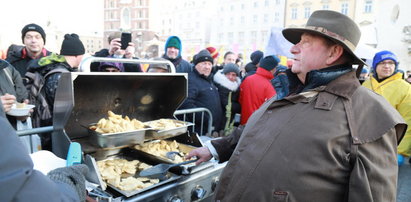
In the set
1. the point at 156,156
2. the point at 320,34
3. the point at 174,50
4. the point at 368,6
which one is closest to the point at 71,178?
the point at 156,156

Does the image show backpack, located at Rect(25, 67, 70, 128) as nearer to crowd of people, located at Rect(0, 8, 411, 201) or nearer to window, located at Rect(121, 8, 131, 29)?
crowd of people, located at Rect(0, 8, 411, 201)

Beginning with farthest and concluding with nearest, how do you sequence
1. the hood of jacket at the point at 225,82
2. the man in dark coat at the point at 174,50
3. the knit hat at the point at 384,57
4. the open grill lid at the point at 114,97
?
1. the man in dark coat at the point at 174,50
2. the hood of jacket at the point at 225,82
3. the knit hat at the point at 384,57
4. the open grill lid at the point at 114,97

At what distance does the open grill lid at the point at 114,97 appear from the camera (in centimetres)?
196

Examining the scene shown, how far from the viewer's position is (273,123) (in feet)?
5.15

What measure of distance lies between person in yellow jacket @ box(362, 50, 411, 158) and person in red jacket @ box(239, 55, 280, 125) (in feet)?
5.38

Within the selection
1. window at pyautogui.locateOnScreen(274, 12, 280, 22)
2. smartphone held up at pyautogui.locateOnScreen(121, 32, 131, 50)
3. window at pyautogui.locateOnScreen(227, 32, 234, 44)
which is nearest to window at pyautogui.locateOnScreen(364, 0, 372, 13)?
window at pyautogui.locateOnScreen(274, 12, 280, 22)

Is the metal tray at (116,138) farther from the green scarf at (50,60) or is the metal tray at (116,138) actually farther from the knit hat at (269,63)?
the knit hat at (269,63)

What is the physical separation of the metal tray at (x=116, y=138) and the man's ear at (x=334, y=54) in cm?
145

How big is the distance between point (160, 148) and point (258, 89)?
221 centimetres

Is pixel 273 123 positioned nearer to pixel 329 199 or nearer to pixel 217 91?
pixel 329 199

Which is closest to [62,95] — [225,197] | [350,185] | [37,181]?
[37,181]

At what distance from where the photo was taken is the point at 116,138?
201cm

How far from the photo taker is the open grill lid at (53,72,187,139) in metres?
1.96

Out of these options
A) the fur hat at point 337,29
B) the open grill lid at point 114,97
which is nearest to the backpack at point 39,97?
the open grill lid at point 114,97
